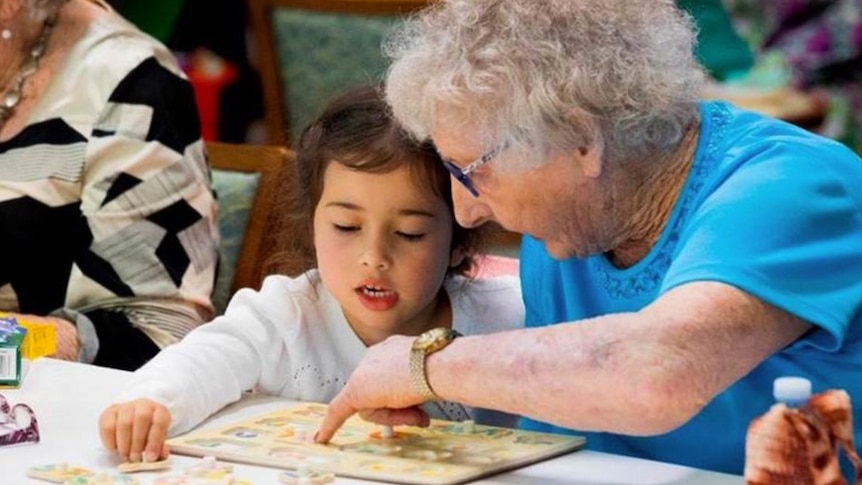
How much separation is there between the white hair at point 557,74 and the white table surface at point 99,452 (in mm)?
362

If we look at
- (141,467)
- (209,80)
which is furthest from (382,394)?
(209,80)

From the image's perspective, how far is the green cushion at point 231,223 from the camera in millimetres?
3326

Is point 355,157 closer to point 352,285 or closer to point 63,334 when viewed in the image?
point 352,285

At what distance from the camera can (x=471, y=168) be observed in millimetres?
2119

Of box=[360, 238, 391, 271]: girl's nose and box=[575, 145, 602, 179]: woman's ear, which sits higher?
box=[575, 145, 602, 179]: woman's ear

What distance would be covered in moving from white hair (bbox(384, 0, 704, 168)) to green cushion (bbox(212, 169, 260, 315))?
1.24m

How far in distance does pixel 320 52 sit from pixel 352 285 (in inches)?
72.1

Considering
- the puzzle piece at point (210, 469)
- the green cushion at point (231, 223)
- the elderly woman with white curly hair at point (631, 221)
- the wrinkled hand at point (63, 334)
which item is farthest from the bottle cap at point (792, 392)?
the green cushion at point (231, 223)

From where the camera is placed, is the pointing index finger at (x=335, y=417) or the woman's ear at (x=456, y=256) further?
the woman's ear at (x=456, y=256)

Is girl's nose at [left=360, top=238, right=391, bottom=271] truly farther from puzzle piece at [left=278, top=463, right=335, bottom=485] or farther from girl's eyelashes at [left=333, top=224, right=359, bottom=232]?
puzzle piece at [left=278, top=463, right=335, bottom=485]

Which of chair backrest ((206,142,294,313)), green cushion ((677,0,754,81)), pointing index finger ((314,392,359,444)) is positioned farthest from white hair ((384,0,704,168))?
green cushion ((677,0,754,81))

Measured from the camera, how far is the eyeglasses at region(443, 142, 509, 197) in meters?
2.08

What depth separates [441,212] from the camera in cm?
246

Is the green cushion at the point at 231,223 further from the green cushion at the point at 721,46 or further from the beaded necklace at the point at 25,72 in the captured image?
the green cushion at the point at 721,46
